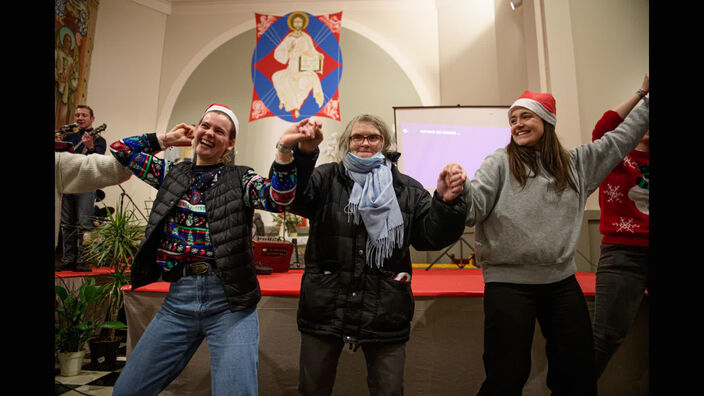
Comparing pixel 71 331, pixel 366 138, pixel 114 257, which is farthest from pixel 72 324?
pixel 366 138

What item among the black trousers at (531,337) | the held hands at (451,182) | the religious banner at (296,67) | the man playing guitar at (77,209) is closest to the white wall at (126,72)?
the religious banner at (296,67)

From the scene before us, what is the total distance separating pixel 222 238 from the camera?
50.7 inches

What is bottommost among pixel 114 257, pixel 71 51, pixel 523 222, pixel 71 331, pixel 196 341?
pixel 71 331

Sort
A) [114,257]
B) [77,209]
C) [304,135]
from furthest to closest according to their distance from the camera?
[77,209] < [114,257] < [304,135]

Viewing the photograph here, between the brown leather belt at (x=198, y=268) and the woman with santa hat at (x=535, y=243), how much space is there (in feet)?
3.03

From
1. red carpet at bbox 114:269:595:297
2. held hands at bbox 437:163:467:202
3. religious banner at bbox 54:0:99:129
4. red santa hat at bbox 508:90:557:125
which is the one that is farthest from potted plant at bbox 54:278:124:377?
religious banner at bbox 54:0:99:129

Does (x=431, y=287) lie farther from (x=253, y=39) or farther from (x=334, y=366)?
(x=253, y=39)

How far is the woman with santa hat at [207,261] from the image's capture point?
3.96 ft

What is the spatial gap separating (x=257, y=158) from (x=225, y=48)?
6.77ft

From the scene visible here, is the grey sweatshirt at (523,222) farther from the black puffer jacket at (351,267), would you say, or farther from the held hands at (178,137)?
the held hands at (178,137)

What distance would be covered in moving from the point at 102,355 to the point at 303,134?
2.67 meters

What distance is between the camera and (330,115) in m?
6.38

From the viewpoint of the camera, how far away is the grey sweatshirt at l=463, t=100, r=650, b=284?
4.38 ft

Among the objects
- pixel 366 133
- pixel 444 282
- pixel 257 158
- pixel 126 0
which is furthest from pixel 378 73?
pixel 366 133
